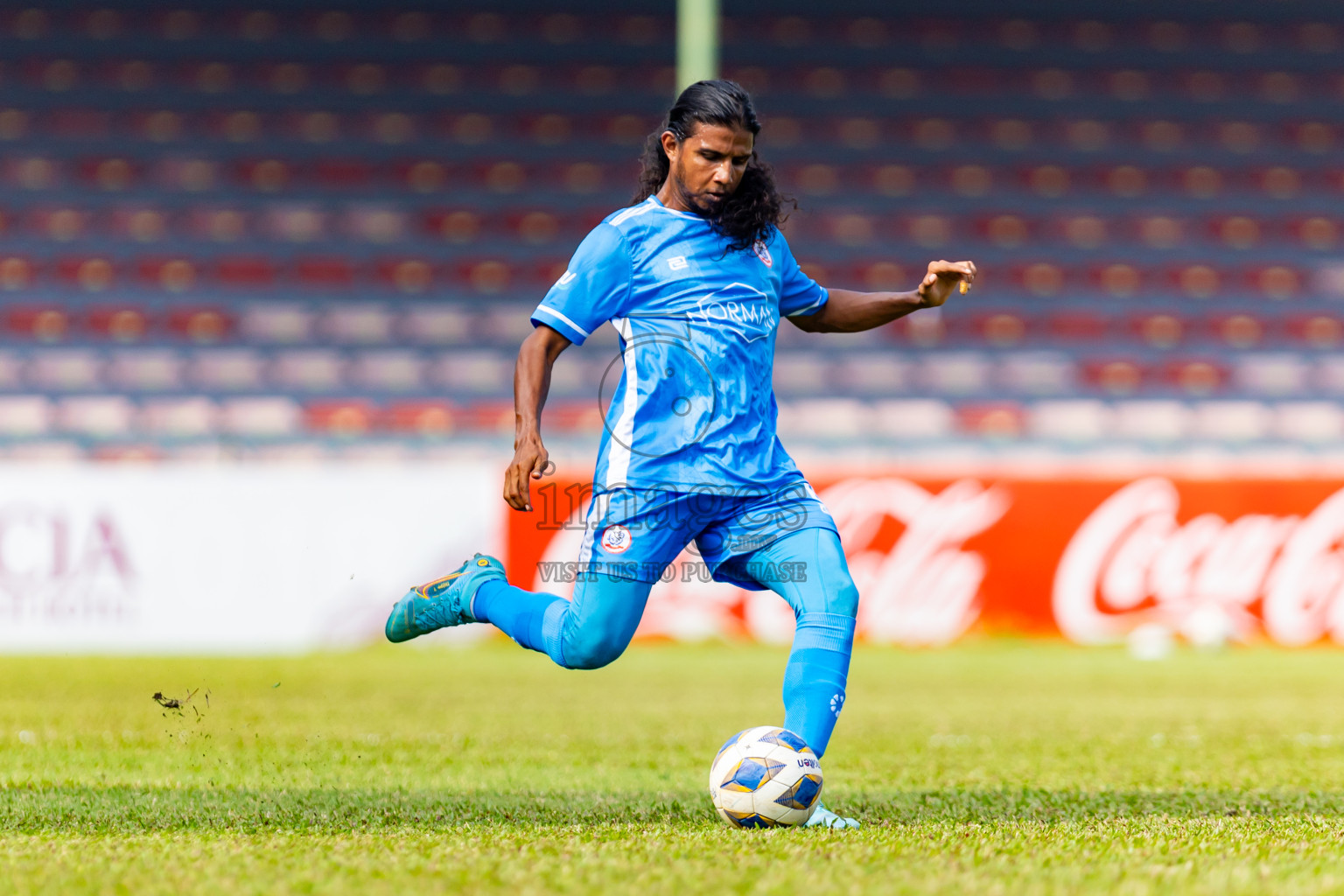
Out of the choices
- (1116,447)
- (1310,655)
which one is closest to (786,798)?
(1310,655)

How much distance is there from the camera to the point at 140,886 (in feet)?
7.53

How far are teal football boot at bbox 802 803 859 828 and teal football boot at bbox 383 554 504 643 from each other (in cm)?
101

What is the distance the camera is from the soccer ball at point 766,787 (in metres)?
3.05

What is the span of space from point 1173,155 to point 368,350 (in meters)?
8.53

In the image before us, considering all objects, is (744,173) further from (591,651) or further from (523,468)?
(591,651)

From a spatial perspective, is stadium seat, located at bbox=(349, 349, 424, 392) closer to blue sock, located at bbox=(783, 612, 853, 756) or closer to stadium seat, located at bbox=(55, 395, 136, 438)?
stadium seat, located at bbox=(55, 395, 136, 438)

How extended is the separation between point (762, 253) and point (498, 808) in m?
1.41

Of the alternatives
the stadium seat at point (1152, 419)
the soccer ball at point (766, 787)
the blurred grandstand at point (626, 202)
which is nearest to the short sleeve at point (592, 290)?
the soccer ball at point (766, 787)

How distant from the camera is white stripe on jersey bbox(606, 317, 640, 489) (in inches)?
130

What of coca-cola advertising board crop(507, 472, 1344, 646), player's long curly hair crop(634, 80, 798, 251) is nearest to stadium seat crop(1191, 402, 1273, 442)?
coca-cola advertising board crop(507, 472, 1344, 646)

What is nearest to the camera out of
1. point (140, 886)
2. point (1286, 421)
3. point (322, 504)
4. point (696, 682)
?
point (140, 886)

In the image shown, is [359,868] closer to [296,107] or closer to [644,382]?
[644,382]

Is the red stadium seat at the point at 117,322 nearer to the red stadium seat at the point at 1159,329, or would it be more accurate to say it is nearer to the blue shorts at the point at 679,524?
the red stadium seat at the point at 1159,329

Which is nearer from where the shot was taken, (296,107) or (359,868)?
(359,868)
